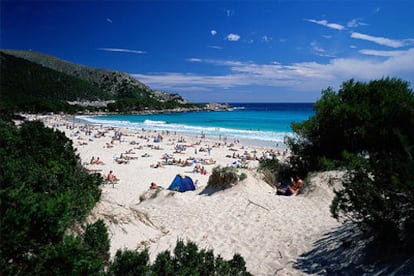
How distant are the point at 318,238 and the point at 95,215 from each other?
469 centimetres

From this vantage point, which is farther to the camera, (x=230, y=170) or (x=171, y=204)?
(x=230, y=170)

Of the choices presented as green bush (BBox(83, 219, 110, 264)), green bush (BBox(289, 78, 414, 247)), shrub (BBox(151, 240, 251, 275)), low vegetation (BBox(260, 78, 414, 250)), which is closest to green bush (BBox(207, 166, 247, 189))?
low vegetation (BBox(260, 78, 414, 250))

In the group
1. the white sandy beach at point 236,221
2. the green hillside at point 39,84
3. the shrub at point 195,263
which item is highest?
the green hillside at point 39,84

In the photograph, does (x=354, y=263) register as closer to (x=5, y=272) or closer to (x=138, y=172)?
(x=5, y=272)

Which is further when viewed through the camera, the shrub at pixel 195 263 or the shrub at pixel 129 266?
the shrub at pixel 195 263

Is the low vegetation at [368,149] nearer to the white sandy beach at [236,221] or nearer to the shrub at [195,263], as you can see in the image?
the white sandy beach at [236,221]

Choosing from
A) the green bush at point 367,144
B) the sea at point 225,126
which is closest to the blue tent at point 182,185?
the green bush at point 367,144

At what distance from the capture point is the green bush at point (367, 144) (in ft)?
15.6

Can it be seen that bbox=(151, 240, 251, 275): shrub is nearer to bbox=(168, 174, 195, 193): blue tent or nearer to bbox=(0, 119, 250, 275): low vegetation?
bbox=(0, 119, 250, 275): low vegetation

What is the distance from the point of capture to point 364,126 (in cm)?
1084

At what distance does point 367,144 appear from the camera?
11047 mm

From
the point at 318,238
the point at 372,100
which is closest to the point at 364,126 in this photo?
the point at 372,100

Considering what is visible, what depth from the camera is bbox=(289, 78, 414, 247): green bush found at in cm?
476

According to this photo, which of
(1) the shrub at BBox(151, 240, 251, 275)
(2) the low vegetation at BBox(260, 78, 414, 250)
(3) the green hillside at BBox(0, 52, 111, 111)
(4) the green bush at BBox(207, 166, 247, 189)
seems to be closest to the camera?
(1) the shrub at BBox(151, 240, 251, 275)
